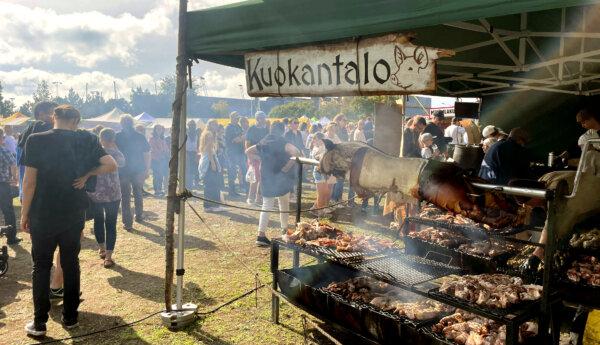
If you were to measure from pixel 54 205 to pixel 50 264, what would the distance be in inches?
24.8

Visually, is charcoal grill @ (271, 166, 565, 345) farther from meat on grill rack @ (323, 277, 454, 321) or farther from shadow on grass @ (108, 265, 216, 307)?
shadow on grass @ (108, 265, 216, 307)

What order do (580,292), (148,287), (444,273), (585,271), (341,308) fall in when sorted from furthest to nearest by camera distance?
(148,287), (444,273), (341,308), (585,271), (580,292)

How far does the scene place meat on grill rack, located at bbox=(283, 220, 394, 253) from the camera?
4.43 meters

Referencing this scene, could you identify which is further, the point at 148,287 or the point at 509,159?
the point at 509,159

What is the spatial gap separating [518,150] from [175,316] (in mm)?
5336

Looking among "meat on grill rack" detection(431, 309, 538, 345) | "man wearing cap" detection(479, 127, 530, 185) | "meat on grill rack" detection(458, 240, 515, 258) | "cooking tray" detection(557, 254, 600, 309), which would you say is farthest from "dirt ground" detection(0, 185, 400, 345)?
"man wearing cap" detection(479, 127, 530, 185)

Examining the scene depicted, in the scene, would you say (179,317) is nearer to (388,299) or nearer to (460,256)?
(388,299)

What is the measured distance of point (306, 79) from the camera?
10.8ft

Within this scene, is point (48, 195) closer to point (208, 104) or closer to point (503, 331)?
point (503, 331)

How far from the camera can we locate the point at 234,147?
1236 centimetres

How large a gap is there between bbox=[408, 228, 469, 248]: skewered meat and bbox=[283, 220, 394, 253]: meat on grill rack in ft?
1.98

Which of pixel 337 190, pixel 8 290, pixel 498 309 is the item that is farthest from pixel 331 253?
pixel 337 190

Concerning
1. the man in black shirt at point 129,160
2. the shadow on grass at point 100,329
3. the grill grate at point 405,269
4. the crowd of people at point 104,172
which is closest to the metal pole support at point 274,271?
the crowd of people at point 104,172

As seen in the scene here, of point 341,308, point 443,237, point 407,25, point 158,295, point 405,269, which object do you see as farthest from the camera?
→ point 158,295
